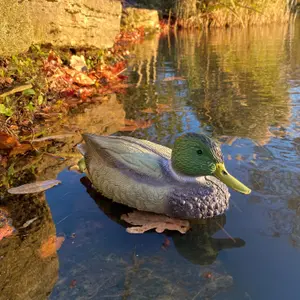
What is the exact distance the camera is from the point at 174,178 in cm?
225

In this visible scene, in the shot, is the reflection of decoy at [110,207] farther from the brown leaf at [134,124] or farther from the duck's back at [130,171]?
the brown leaf at [134,124]

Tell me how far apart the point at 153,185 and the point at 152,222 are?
0.79 ft

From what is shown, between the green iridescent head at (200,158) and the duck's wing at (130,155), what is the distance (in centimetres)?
15

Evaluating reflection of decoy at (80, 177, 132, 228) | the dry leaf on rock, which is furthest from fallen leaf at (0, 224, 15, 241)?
the dry leaf on rock

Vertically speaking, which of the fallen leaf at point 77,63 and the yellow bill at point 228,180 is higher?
the fallen leaf at point 77,63

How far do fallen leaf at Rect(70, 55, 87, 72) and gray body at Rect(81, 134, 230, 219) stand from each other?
3.79m

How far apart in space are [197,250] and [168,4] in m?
21.6

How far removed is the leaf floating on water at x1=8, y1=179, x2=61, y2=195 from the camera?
2.62m

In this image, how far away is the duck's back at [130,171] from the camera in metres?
2.24

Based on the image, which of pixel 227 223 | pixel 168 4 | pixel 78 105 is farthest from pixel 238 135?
pixel 168 4

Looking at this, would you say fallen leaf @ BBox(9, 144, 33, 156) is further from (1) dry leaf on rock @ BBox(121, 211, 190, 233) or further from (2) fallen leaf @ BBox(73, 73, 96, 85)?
(2) fallen leaf @ BBox(73, 73, 96, 85)

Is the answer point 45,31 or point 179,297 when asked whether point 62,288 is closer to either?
point 179,297

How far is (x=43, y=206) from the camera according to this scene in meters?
2.49

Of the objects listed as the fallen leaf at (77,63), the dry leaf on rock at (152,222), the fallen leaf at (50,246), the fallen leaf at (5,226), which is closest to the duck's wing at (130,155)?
the dry leaf on rock at (152,222)
